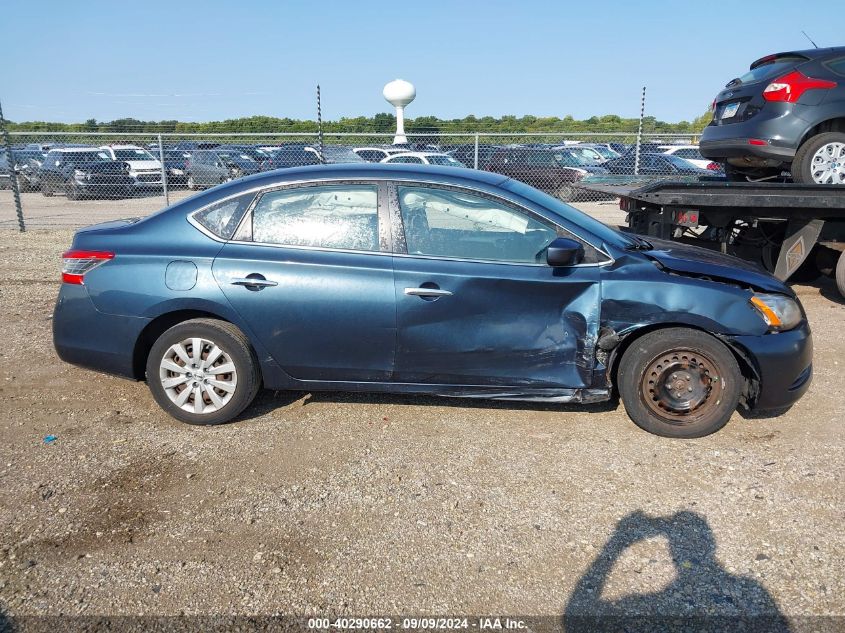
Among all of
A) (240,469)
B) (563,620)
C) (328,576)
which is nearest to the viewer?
(563,620)

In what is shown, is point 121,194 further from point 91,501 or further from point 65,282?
point 91,501

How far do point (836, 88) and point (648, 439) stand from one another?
16.2ft

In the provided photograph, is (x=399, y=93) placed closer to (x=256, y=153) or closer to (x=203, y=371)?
(x=256, y=153)

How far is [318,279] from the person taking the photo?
3.97 meters

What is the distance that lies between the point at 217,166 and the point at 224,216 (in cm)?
1613

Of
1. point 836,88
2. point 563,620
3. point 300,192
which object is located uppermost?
point 836,88

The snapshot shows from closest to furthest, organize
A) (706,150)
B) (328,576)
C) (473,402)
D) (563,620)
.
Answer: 1. (563,620)
2. (328,576)
3. (473,402)
4. (706,150)

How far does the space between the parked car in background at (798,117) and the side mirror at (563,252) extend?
431 cm

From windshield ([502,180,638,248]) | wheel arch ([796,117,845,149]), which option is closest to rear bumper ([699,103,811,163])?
wheel arch ([796,117,845,149])

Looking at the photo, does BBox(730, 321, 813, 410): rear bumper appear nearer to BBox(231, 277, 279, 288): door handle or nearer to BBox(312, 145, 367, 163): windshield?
BBox(231, 277, 279, 288): door handle

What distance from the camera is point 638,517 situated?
3195mm

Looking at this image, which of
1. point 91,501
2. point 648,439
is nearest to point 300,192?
point 91,501

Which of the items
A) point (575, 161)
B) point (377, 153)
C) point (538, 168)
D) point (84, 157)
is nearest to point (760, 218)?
point (538, 168)

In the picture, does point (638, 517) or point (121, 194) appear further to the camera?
point (121, 194)
